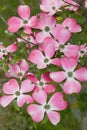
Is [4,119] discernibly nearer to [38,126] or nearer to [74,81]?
[38,126]

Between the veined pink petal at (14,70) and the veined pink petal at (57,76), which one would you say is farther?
the veined pink petal at (14,70)

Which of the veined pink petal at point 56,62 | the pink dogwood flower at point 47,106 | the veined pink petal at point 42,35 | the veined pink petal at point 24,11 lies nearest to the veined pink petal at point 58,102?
the pink dogwood flower at point 47,106

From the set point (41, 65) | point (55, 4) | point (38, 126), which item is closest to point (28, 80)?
point (41, 65)

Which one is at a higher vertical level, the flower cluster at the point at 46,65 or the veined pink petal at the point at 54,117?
the flower cluster at the point at 46,65

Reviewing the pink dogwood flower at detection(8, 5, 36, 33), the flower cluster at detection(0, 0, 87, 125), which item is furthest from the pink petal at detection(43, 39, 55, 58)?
the pink dogwood flower at detection(8, 5, 36, 33)

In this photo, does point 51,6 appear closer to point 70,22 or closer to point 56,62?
point 70,22

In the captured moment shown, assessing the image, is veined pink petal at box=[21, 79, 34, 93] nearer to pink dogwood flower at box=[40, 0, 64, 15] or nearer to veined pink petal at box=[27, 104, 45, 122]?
veined pink petal at box=[27, 104, 45, 122]

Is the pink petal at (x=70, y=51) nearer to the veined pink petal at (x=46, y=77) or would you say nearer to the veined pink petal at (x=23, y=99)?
the veined pink petal at (x=46, y=77)
